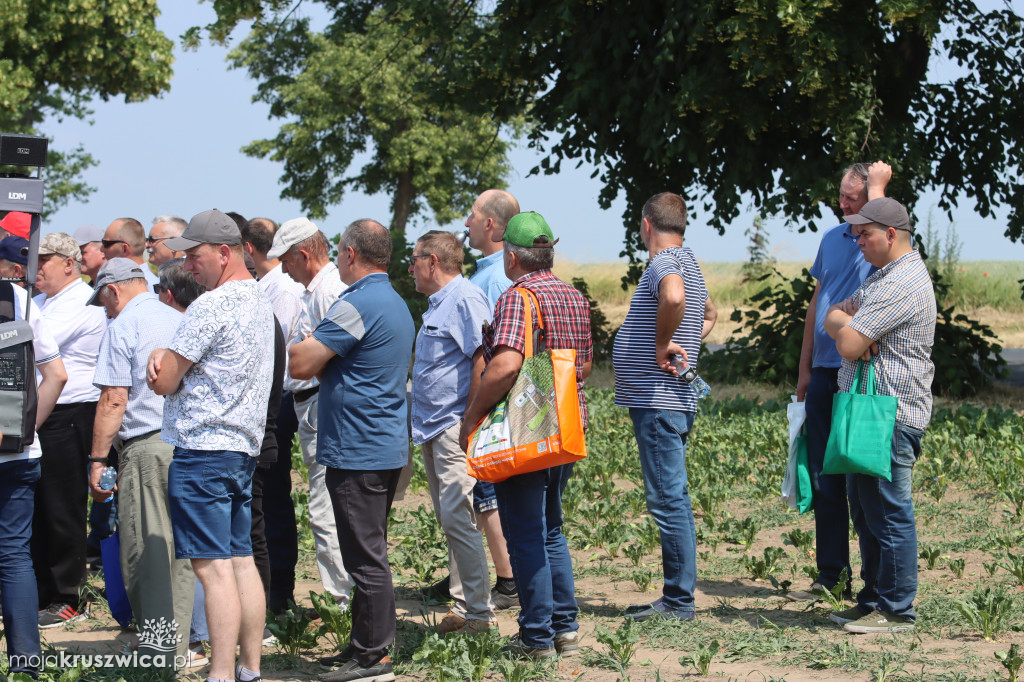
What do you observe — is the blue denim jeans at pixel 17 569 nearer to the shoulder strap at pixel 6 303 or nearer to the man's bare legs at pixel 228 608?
the shoulder strap at pixel 6 303

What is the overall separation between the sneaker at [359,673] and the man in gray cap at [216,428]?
0.32 meters

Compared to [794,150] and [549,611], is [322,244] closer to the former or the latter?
[549,611]

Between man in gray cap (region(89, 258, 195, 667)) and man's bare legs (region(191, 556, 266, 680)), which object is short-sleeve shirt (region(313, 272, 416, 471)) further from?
man in gray cap (region(89, 258, 195, 667))

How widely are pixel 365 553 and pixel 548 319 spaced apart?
1.24m

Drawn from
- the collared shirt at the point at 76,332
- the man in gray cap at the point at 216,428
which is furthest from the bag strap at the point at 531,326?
the collared shirt at the point at 76,332

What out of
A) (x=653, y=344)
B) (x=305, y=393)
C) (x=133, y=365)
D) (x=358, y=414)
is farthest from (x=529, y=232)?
(x=133, y=365)

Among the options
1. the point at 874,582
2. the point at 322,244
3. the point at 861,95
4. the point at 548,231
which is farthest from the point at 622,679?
the point at 861,95

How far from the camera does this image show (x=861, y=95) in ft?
38.9

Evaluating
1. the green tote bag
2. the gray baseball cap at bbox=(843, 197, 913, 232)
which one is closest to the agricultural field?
the green tote bag

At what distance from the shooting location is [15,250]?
4957 millimetres

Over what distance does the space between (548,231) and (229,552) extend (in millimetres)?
1883

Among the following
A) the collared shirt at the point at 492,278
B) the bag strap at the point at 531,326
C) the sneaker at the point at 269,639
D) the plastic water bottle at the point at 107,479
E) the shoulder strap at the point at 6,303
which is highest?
the collared shirt at the point at 492,278

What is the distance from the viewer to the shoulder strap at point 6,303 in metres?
4.34

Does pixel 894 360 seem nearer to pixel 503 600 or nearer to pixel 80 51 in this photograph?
pixel 503 600
